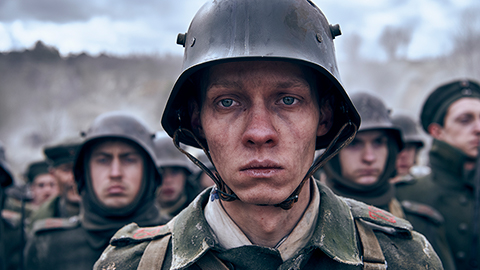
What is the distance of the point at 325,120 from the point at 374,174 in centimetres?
189

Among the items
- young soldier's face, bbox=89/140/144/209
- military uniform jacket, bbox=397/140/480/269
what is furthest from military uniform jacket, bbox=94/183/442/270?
military uniform jacket, bbox=397/140/480/269

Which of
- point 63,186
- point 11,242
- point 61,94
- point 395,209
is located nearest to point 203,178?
point 63,186

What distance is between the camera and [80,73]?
43.4 m

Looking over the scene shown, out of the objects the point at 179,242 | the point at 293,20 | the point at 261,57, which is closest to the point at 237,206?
the point at 179,242

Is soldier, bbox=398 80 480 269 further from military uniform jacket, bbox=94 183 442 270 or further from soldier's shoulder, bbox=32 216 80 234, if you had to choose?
soldier's shoulder, bbox=32 216 80 234

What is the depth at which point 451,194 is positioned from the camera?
4.48 m

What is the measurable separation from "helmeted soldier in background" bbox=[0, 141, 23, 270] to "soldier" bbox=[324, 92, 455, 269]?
418cm

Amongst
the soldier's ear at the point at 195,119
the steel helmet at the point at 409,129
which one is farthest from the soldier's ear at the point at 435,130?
the soldier's ear at the point at 195,119

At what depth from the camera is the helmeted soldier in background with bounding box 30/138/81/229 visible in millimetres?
5551

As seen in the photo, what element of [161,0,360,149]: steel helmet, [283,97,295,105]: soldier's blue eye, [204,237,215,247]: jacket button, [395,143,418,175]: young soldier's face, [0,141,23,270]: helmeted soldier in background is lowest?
[0,141,23,270]: helmeted soldier in background

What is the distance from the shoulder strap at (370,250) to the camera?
1853 millimetres

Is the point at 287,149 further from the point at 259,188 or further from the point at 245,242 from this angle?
the point at 245,242

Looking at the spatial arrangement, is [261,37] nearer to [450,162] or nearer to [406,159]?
[450,162]

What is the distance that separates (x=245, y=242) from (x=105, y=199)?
7.68 feet
